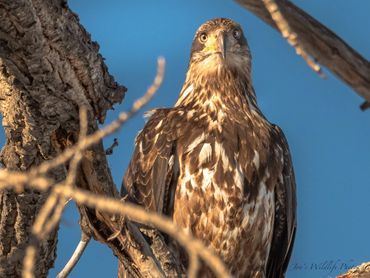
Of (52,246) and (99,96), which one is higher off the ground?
(99,96)

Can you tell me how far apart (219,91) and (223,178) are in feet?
2.23

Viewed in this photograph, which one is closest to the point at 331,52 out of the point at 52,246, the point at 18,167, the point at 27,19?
the point at 27,19

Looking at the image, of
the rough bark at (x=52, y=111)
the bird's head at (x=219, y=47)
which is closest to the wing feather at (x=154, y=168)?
the bird's head at (x=219, y=47)

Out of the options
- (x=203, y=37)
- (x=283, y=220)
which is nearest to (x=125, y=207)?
(x=283, y=220)

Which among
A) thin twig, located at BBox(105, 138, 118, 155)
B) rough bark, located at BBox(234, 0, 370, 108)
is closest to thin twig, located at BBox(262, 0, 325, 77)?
rough bark, located at BBox(234, 0, 370, 108)

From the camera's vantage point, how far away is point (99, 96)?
11.2 feet

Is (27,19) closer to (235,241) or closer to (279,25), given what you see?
(279,25)

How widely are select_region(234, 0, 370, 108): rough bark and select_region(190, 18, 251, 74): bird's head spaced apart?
306cm

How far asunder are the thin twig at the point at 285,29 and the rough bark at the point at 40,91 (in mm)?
1342

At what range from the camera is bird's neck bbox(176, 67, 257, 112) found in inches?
197

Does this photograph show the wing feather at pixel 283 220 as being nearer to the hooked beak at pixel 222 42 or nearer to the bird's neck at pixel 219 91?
the bird's neck at pixel 219 91

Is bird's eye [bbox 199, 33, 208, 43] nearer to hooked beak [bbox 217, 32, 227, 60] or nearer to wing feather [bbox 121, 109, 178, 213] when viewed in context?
hooked beak [bbox 217, 32, 227, 60]

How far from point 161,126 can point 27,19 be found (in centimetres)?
189

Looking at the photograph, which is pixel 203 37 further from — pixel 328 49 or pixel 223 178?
pixel 328 49
